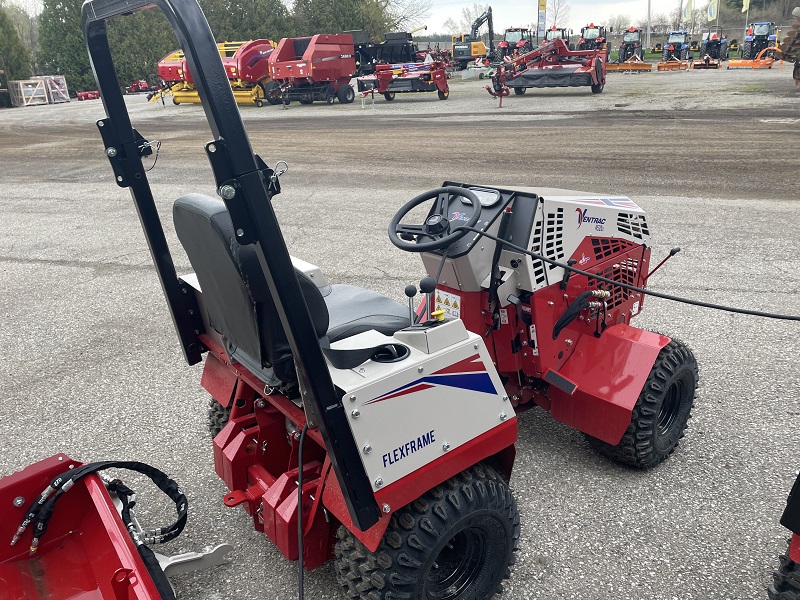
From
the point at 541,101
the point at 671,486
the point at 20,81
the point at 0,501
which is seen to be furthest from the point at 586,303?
the point at 20,81

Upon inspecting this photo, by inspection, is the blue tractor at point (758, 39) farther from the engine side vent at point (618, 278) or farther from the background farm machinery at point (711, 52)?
the engine side vent at point (618, 278)

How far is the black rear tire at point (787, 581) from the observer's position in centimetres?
202

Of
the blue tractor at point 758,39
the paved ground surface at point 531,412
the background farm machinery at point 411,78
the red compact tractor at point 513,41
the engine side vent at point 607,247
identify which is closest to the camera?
the paved ground surface at point 531,412

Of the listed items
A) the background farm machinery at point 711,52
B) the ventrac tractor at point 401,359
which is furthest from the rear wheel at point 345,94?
the ventrac tractor at point 401,359

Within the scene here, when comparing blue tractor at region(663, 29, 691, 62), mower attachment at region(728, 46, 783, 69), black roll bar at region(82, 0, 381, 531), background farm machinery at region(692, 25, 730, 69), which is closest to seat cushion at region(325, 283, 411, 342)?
black roll bar at region(82, 0, 381, 531)

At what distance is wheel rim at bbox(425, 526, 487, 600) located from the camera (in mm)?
2355

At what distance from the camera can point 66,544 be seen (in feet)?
8.09

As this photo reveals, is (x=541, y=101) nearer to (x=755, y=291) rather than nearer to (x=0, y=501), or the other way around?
(x=755, y=291)

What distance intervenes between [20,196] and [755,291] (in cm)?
1053

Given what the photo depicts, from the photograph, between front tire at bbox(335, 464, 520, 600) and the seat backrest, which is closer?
the seat backrest

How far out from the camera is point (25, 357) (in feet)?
15.7

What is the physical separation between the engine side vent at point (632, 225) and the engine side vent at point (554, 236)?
18.6 inches

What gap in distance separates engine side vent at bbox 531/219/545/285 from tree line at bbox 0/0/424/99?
99.0 feet

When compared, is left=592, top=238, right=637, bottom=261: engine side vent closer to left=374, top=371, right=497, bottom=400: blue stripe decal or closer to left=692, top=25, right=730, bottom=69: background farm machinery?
left=374, top=371, right=497, bottom=400: blue stripe decal
